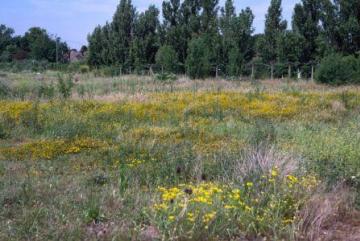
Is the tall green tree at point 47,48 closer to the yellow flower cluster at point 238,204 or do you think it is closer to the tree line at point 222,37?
the tree line at point 222,37

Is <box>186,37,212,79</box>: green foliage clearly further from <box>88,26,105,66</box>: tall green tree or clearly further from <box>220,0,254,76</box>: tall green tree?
<box>88,26,105,66</box>: tall green tree

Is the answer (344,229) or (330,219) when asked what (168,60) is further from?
(344,229)

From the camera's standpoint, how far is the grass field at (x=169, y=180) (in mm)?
5062

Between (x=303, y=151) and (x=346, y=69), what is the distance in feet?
71.0

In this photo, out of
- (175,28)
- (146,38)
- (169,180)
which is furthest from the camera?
(146,38)

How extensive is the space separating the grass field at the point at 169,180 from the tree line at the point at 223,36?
2164 cm

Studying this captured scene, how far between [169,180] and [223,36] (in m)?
33.5

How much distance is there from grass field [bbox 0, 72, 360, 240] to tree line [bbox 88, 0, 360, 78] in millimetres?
21644

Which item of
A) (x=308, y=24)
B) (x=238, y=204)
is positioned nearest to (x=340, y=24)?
(x=308, y=24)

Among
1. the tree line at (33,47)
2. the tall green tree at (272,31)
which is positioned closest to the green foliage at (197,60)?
the tall green tree at (272,31)

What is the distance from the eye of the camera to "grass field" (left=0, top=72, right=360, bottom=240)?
5.06 m

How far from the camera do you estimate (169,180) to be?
23.8 feet

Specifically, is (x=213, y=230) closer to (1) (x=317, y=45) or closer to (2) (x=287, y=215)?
(2) (x=287, y=215)

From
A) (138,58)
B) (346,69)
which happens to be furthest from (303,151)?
(138,58)
